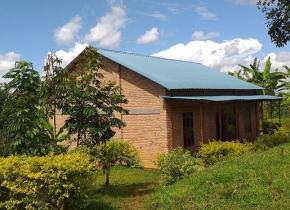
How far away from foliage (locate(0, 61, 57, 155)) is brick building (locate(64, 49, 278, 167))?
7973 millimetres

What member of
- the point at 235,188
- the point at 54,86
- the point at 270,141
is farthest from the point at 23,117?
the point at 270,141

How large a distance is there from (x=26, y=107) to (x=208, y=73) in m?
17.6

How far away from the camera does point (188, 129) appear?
68.2 feet

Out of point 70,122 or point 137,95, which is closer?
point 70,122

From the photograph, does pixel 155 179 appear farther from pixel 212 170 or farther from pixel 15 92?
pixel 15 92

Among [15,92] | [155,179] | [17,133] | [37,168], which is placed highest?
[15,92]

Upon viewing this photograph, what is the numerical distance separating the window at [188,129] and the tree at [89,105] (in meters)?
6.99

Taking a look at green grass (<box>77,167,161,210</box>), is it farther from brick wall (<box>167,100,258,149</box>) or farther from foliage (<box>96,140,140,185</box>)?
brick wall (<box>167,100,258,149</box>)

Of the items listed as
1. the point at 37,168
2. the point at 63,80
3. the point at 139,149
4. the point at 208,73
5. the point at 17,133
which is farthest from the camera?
the point at 208,73

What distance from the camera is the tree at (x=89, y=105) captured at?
43.5 feet

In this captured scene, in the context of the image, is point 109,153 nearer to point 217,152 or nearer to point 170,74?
point 217,152

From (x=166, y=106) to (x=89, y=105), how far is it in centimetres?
606

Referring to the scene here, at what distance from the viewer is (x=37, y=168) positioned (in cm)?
961

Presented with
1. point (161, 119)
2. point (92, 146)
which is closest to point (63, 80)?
point (92, 146)
